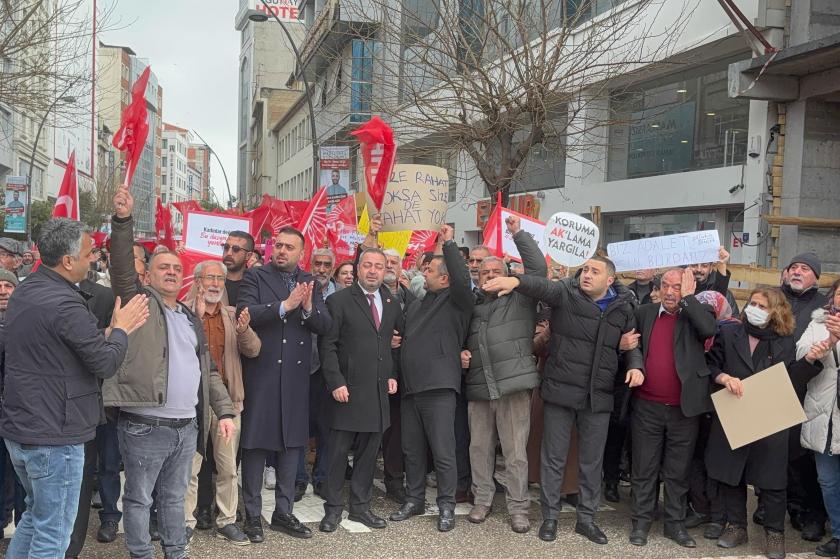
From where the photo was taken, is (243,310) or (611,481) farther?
(611,481)

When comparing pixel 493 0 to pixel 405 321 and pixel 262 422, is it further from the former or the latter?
pixel 262 422

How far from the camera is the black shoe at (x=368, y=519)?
609 centimetres

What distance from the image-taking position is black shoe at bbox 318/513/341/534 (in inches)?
235

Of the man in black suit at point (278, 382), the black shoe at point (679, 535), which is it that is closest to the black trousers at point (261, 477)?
the man in black suit at point (278, 382)

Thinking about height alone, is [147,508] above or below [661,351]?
below

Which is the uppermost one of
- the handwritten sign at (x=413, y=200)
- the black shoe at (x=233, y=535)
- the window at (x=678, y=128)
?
the window at (x=678, y=128)

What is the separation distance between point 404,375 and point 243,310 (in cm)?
146

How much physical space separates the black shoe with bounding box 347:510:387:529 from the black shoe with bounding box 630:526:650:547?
5.81ft

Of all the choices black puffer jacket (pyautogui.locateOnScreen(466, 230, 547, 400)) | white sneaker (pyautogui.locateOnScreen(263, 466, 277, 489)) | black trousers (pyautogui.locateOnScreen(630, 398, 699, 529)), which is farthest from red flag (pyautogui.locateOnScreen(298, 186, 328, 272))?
black trousers (pyautogui.locateOnScreen(630, 398, 699, 529))

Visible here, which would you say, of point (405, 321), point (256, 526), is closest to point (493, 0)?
point (405, 321)

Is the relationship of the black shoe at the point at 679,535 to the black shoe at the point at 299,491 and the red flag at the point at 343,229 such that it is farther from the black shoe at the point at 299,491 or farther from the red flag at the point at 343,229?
the red flag at the point at 343,229

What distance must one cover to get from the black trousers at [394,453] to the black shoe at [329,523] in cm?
100

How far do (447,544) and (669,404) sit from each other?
6.08ft

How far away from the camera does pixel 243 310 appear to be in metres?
5.48
